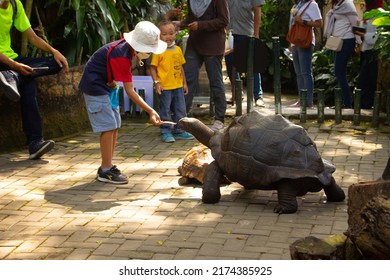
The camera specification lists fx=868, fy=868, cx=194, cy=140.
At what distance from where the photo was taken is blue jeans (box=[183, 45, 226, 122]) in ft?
33.8

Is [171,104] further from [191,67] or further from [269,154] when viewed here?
[269,154]

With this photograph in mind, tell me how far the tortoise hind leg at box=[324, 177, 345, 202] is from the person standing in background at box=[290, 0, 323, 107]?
4.16 m

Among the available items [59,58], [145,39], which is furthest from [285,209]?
[59,58]

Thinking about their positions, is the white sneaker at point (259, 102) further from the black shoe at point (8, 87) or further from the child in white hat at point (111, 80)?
the black shoe at point (8, 87)

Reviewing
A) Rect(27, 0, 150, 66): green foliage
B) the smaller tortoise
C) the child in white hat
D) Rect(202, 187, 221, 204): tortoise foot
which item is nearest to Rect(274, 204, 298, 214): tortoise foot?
Rect(202, 187, 221, 204): tortoise foot

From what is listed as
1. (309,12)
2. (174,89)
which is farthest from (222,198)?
(309,12)

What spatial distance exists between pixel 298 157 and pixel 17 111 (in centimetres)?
375

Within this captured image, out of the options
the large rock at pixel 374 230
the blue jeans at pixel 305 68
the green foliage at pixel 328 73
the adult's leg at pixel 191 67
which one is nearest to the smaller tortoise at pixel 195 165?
the adult's leg at pixel 191 67

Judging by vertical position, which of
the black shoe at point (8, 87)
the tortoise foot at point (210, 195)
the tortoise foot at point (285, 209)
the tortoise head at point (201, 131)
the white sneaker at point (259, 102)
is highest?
the black shoe at point (8, 87)

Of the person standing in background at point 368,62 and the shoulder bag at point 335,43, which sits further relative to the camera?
the shoulder bag at point 335,43

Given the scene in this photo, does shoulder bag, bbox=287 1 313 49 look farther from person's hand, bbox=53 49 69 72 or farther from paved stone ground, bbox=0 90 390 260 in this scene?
person's hand, bbox=53 49 69 72

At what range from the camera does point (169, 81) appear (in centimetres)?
977

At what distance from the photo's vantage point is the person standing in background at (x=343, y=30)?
445 inches

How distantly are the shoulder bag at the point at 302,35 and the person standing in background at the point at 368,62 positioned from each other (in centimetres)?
63
